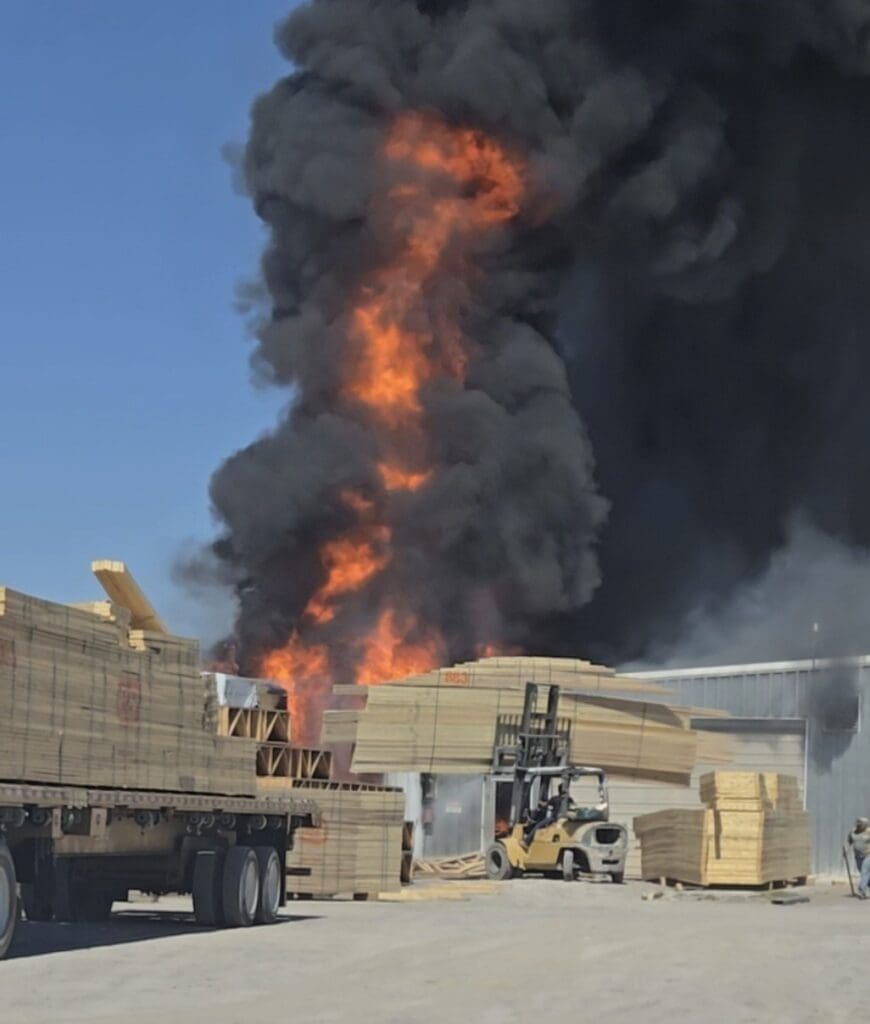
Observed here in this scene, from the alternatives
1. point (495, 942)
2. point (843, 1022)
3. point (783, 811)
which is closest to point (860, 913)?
point (783, 811)

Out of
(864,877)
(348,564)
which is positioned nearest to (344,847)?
(864,877)

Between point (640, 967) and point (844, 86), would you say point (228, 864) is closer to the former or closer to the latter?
point (640, 967)

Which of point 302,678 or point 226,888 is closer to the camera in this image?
point 226,888

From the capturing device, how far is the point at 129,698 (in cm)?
2238

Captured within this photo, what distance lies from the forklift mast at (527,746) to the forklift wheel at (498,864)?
2.27 ft

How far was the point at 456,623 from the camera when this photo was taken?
49.8 meters

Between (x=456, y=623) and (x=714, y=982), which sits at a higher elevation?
(x=456, y=623)

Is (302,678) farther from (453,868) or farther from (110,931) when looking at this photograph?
(110,931)

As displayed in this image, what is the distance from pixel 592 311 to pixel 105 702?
38.8 m

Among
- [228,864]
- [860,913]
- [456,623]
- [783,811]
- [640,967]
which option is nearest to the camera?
[640,967]

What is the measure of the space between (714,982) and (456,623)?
3093cm

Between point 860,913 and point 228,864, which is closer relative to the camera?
point 228,864

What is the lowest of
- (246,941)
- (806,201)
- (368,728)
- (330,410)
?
(246,941)

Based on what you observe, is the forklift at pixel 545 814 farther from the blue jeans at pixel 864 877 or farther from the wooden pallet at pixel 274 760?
the wooden pallet at pixel 274 760
